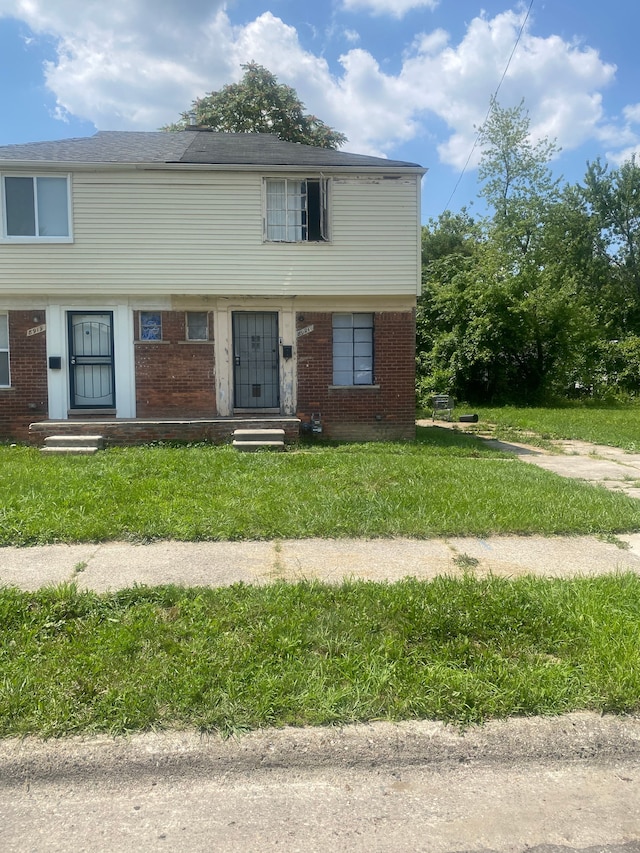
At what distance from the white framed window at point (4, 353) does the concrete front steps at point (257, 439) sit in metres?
4.69

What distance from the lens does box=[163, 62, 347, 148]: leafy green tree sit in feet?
93.0

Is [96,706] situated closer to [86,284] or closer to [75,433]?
[75,433]

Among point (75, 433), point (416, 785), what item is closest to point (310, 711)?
point (416, 785)

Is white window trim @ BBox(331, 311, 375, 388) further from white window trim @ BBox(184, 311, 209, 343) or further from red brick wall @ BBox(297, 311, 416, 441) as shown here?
white window trim @ BBox(184, 311, 209, 343)

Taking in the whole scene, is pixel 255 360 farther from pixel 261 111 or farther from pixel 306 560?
pixel 261 111

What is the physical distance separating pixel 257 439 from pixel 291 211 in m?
4.54

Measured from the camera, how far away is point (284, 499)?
6.82 metres

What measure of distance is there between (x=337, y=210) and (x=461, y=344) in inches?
494

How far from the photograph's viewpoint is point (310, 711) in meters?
2.94

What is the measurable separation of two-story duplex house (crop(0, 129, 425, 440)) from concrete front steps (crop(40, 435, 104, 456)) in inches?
27.3

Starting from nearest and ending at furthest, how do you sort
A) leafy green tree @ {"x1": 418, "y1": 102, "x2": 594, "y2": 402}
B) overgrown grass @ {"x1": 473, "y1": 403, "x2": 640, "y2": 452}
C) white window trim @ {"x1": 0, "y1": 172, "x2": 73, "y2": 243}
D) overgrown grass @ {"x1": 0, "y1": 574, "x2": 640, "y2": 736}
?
overgrown grass @ {"x1": 0, "y1": 574, "x2": 640, "y2": 736}
white window trim @ {"x1": 0, "y1": 172, "x2": 73, "y2": 243}
overgrown grass @ {"x1": 473, "y1": 403, "x2": 640, "y2": 452}
leafy green tree @ {"x1": 418, "y1": 102, "x2": 594, "y2": 402}

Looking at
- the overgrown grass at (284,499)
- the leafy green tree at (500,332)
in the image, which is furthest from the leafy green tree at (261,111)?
the overgrown grass at (284,499)

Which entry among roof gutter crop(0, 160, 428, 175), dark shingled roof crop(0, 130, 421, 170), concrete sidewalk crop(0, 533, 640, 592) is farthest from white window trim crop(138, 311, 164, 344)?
concrete sidewalk crop(0, 533, 640, 592)

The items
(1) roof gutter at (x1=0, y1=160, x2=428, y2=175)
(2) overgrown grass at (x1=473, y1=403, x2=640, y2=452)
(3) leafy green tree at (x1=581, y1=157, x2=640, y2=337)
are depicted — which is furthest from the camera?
(3) leafy green tree at (x1=581, y1=157, x2=640, y2=337)
